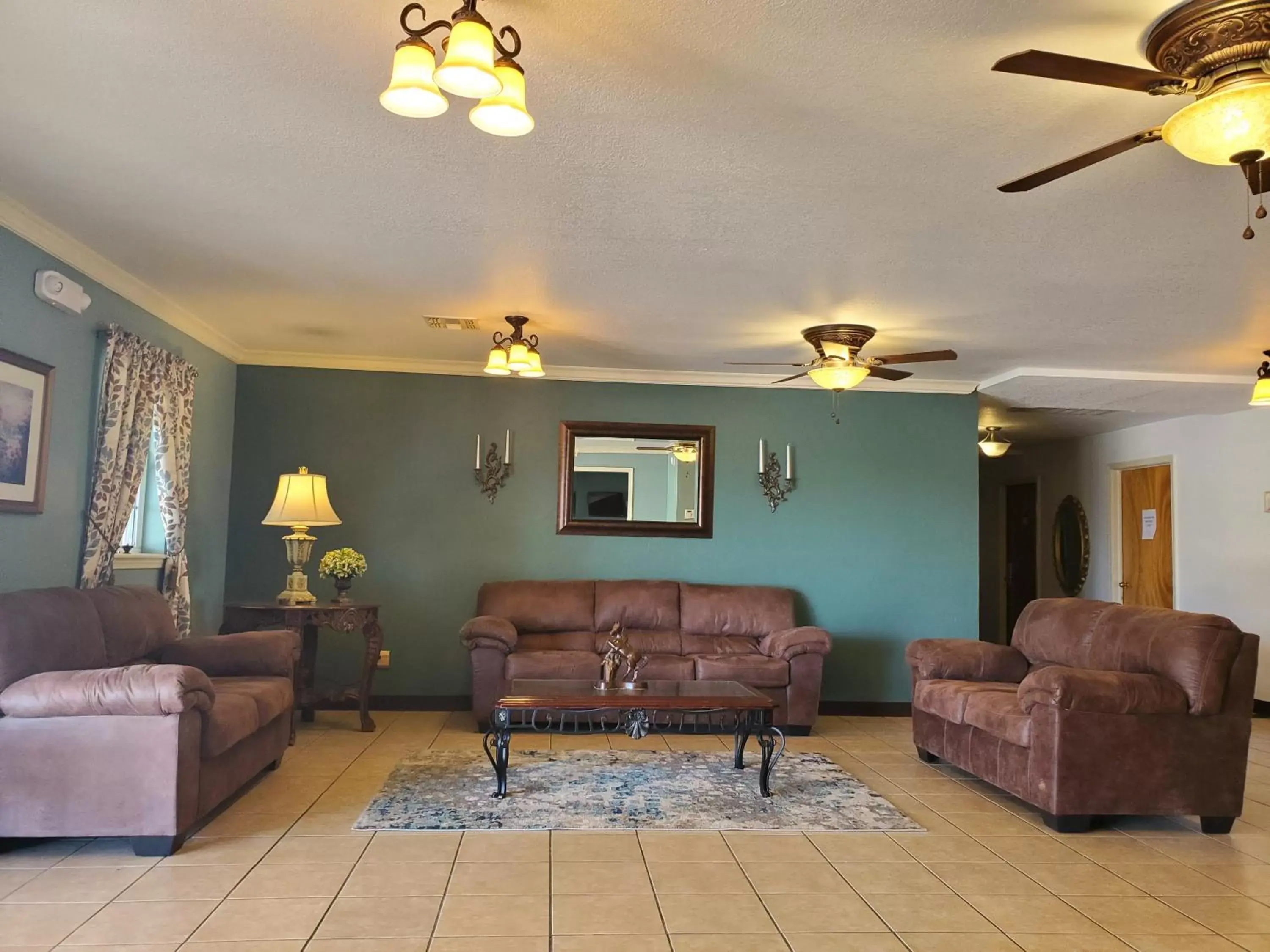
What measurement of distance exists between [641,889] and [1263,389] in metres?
4.26

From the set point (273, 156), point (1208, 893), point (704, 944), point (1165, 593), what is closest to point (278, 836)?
point (704, 944)

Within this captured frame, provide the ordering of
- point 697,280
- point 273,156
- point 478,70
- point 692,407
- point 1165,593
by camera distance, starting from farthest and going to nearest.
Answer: point 1165,593
point 692,407
point 697,280
point 273,156
point 478,70

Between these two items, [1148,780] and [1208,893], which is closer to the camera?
[1208,893]

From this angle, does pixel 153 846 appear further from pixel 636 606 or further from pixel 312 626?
pixel 636 606

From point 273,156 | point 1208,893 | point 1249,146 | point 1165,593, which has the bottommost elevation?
point 1208,893

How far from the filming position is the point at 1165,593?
773 cm

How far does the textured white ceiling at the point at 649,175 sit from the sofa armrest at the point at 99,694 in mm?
1714

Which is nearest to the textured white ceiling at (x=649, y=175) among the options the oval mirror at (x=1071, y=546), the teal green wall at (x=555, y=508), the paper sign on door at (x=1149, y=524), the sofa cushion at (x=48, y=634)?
the teal green wall at (x=555, y=508)

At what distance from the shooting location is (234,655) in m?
4.27

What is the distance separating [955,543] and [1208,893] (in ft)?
11.9

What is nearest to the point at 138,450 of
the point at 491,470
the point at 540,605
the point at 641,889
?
the point at 491,470

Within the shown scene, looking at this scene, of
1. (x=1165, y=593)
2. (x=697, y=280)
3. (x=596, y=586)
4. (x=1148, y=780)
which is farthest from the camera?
(x=1165, y=593)

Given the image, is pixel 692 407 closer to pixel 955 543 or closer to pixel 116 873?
pixel 955 543

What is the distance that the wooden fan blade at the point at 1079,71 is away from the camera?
1.79 m
